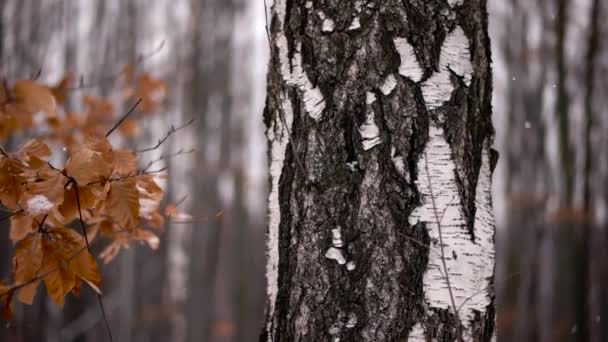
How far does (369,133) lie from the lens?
115 centimetres

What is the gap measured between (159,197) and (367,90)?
0.63 meters

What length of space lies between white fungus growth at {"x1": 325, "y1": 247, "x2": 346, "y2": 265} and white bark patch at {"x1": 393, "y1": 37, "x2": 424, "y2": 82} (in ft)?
1.45

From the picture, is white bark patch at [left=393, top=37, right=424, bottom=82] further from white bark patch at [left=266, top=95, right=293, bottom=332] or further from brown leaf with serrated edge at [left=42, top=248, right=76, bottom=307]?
brown leaf with serrated edge at [left=42, top=248, right=76, bottom=307]

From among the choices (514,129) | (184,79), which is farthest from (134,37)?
(514,129)

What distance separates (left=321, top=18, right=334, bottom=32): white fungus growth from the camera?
1205 mm

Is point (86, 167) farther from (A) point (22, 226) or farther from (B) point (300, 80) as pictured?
(B) point (300, 80)

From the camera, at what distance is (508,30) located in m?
7.05

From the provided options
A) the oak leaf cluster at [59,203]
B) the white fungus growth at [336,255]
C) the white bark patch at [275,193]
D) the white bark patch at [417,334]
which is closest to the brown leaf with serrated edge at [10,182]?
the oak leaf cluster at [59,203]

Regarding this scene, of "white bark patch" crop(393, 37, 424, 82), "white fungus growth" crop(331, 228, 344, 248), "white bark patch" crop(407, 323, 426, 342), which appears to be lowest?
"white bark patch" crop(407, 323, 426, 342)

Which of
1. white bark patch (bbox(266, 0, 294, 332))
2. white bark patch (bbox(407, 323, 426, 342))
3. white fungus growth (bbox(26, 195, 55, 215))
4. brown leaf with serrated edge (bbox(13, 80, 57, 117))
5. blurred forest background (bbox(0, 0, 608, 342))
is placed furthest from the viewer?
blurred forest background (bbox(0, 0, 608, 342))

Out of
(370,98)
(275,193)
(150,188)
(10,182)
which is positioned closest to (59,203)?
(10,182)

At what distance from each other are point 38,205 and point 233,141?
9.96 meters

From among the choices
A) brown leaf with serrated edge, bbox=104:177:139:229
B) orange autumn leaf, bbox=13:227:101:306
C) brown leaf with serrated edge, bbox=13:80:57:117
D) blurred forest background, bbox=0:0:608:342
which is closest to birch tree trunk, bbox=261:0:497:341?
brown leaf with serrated edge, bbox=104:177:139:229

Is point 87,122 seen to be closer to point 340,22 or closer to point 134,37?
point 340,22
